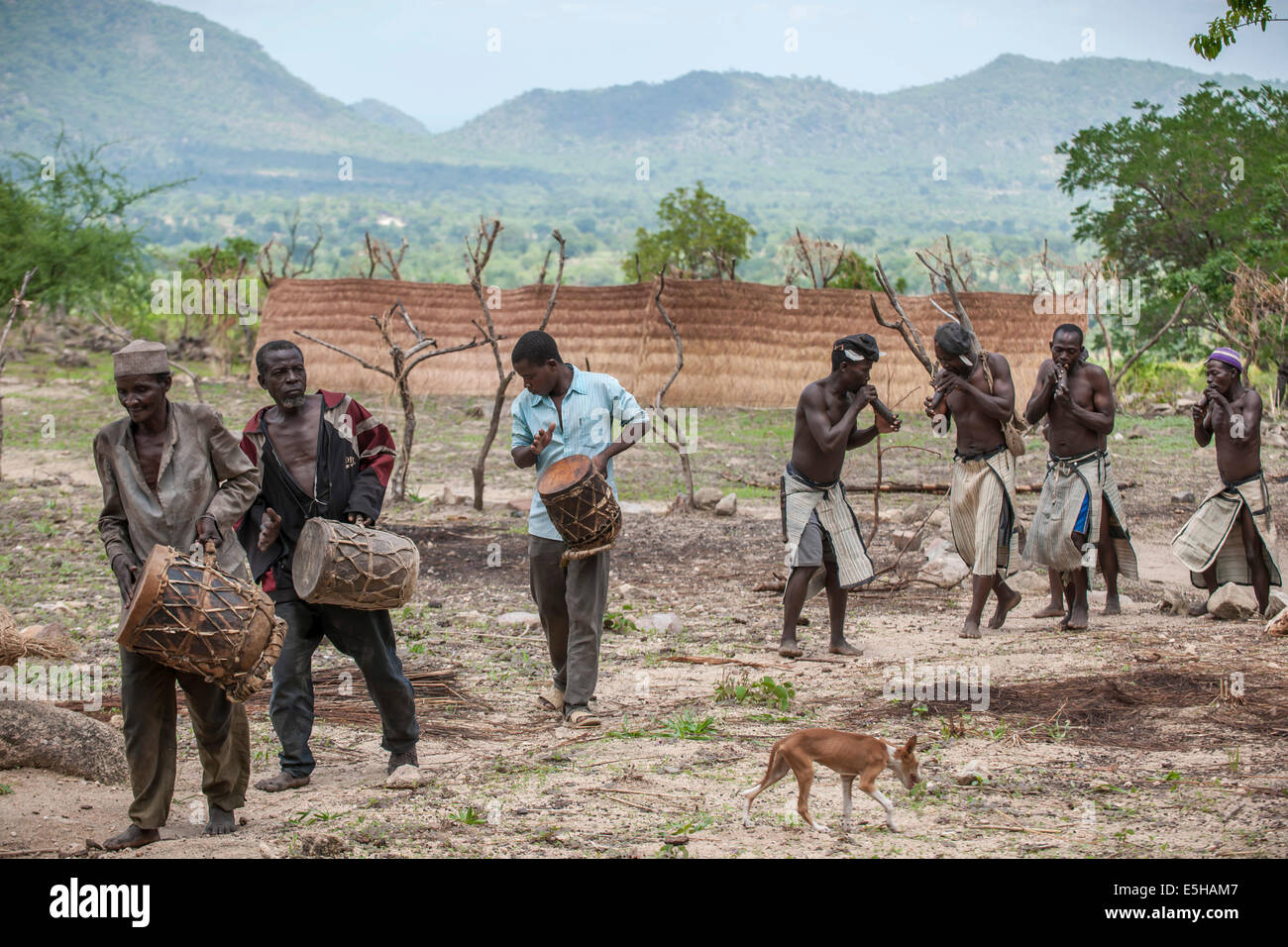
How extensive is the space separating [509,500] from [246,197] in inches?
6253

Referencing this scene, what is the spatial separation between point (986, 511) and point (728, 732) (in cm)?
274

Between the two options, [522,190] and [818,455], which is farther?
[522,190]

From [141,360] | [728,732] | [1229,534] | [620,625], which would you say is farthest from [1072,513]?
[141,360]

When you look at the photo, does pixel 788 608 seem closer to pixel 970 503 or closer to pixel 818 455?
pixel 818 455

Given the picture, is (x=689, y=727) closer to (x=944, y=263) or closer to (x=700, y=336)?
(x=944, y=263)

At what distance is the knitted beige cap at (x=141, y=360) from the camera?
4.56m

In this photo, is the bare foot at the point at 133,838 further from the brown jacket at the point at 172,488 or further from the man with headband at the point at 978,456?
the man with headband at the point at 978,456

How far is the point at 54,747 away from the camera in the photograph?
5.58 metres

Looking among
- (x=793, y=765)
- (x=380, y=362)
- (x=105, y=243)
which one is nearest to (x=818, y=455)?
(x=793, y=765)

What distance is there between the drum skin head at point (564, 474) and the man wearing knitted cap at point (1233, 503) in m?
4.23

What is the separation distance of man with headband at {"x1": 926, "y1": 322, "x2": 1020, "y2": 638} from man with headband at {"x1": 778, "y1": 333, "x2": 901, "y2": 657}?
1.94 feet

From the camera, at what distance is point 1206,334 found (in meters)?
27.4

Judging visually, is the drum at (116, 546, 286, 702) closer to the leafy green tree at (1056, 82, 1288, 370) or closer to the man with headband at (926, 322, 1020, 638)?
the man with headband at (926, 322, 1020, 638)

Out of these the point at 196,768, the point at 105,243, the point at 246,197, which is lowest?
the point at 196,768
